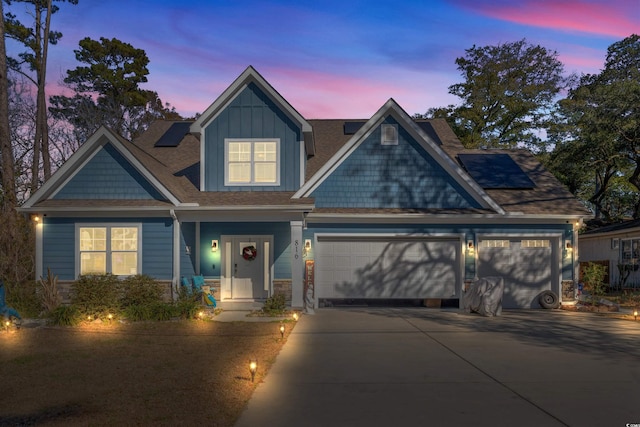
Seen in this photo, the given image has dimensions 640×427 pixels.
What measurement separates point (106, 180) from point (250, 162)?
14.6 ft

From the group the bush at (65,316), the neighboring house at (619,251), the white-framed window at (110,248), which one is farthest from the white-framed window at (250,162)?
the neighboring house at (619,251)

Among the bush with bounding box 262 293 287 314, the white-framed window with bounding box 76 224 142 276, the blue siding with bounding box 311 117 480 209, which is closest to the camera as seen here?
the bush with bounding box 262 293 287 314

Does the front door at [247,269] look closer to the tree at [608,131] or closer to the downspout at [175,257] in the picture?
the downspout at [175,257]

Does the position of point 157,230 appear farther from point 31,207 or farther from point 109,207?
point 31,207

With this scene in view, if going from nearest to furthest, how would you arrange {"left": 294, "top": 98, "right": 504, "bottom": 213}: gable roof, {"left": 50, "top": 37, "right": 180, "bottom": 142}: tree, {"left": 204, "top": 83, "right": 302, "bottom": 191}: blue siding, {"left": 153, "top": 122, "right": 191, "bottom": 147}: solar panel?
{"left": 294, "top": 98, "right": 504, "bottom": 213}: gable roof
{"left": 204, "top": 83, "right": 302, "bottom": 191}: blue siding
{"left": 153, "top": 122, "right": 191, "bottom": 147}: solar panel
{"left": 50, "top": 37, "right": 180, "bottom": 142}: tree

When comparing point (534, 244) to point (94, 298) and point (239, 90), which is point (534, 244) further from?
point (94, 298)

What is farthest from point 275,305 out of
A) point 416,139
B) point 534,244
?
point 534,244

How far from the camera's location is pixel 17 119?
3080 centimetres

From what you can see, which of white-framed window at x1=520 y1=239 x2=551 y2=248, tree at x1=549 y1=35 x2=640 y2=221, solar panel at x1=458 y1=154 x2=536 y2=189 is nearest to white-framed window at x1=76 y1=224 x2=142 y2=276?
solar panel at x1=458 y1=154 x2=536 y2=189

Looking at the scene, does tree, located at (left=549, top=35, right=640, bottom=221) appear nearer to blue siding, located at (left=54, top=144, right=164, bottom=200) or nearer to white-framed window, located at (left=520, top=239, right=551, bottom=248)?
white-framed window, located at (left=520, top=239, right=551, bottom=248)

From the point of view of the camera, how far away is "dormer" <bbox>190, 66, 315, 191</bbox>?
1778 centimetres

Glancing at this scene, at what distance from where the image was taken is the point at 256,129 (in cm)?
1783

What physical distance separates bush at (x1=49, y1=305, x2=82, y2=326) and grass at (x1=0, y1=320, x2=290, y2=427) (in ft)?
1.28

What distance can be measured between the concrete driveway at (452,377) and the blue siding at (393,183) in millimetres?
5029
